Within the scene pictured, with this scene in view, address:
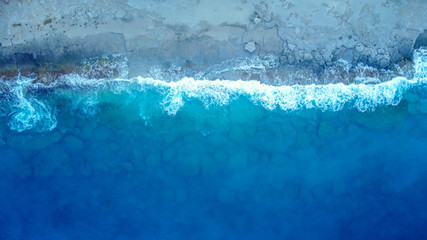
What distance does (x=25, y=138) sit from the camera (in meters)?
7.85

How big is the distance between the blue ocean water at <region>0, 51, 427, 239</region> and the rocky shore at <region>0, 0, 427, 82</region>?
0.51m

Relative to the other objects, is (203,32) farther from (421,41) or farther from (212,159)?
(421,41)

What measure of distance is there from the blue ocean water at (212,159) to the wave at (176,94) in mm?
22

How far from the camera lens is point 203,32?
25.5ft

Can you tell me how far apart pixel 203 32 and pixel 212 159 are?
9.22ft

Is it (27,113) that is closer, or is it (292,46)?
(292,46)

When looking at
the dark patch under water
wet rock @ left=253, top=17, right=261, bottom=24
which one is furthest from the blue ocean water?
wet rock @ left=253, top=17, right=261, bottom=24

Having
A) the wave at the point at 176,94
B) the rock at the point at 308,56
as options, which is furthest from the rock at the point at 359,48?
the rock at the point at 308,56

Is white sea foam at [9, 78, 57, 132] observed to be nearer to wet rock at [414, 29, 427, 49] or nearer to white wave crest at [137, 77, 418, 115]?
white wave crest at [137, 77, 418, 115]

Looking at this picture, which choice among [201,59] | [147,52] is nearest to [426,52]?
[201,59]

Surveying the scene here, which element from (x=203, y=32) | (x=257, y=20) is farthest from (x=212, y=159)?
(x=257, y=20)

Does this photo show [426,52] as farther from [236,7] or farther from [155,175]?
[155,175]

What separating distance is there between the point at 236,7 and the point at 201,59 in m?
1.37

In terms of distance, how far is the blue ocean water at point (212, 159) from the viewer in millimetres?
7648
